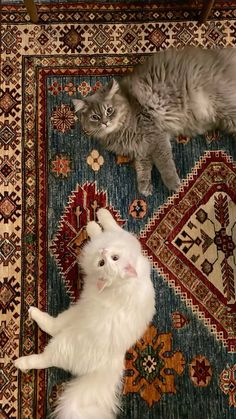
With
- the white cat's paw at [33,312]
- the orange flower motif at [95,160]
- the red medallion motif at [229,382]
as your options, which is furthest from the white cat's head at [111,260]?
the red medallion motif at [229,382]

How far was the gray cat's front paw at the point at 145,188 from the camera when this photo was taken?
72.7 inches

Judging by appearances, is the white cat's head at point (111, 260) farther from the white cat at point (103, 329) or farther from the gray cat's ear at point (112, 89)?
the gray cat's ear at point (112, 89)

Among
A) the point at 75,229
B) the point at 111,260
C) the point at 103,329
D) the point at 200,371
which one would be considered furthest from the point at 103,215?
the point at 200,371

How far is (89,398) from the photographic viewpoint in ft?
4.94

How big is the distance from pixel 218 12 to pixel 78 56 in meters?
0.68

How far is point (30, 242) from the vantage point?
5.99ft

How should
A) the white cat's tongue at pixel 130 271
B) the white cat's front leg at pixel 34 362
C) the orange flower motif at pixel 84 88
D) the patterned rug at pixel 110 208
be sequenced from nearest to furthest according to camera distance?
the white cat's tongue at pixel 130 271 < the white cat's front leg at pixel 34 362 < the patterned rug at pixel 110 208 < the orange flower motif at pixel 84 88

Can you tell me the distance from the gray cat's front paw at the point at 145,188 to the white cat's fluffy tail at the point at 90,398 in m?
0.73

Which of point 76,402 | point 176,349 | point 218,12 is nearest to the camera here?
point 76,402

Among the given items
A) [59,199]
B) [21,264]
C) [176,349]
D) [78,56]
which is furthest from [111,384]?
[78,56]

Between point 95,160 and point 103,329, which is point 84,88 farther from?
point 103,329

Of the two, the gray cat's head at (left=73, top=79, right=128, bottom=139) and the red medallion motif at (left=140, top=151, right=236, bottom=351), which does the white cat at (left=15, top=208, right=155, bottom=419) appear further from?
the gray cat's head at (left=73, top=79, right=128, bottom=139)

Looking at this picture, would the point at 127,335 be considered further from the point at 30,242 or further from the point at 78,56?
the point at 78,56

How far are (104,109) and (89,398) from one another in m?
1.08
